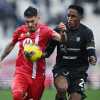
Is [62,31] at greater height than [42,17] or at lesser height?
greater

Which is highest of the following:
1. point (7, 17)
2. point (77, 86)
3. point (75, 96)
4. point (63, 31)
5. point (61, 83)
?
point (63, 31)

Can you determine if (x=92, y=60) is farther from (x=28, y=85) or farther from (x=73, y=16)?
(x=28, y=85)

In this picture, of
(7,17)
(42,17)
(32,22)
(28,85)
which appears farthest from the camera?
(7,17)

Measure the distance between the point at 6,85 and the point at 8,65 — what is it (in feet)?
2.75

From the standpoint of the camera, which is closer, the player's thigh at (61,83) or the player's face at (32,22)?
the player's face at (32,22)

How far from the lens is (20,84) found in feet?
38.7

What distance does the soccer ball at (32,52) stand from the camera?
38.8 feet

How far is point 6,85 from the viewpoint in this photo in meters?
19.0

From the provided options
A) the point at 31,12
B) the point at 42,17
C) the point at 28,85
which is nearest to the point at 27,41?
the point at 31,12

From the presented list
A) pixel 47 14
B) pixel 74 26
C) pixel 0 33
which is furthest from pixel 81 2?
pixel 74 26

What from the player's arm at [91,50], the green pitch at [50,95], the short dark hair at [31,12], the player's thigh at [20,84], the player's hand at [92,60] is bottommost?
the green pitch at [50,95]

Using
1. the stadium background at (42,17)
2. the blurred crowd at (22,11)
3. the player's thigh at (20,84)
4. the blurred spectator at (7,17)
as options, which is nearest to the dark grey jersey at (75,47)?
the player's thigh at (20,84)

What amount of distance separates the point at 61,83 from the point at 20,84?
71 centimetres

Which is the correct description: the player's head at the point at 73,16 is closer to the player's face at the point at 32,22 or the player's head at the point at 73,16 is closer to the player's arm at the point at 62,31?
the player's arm at the point at 62,31
